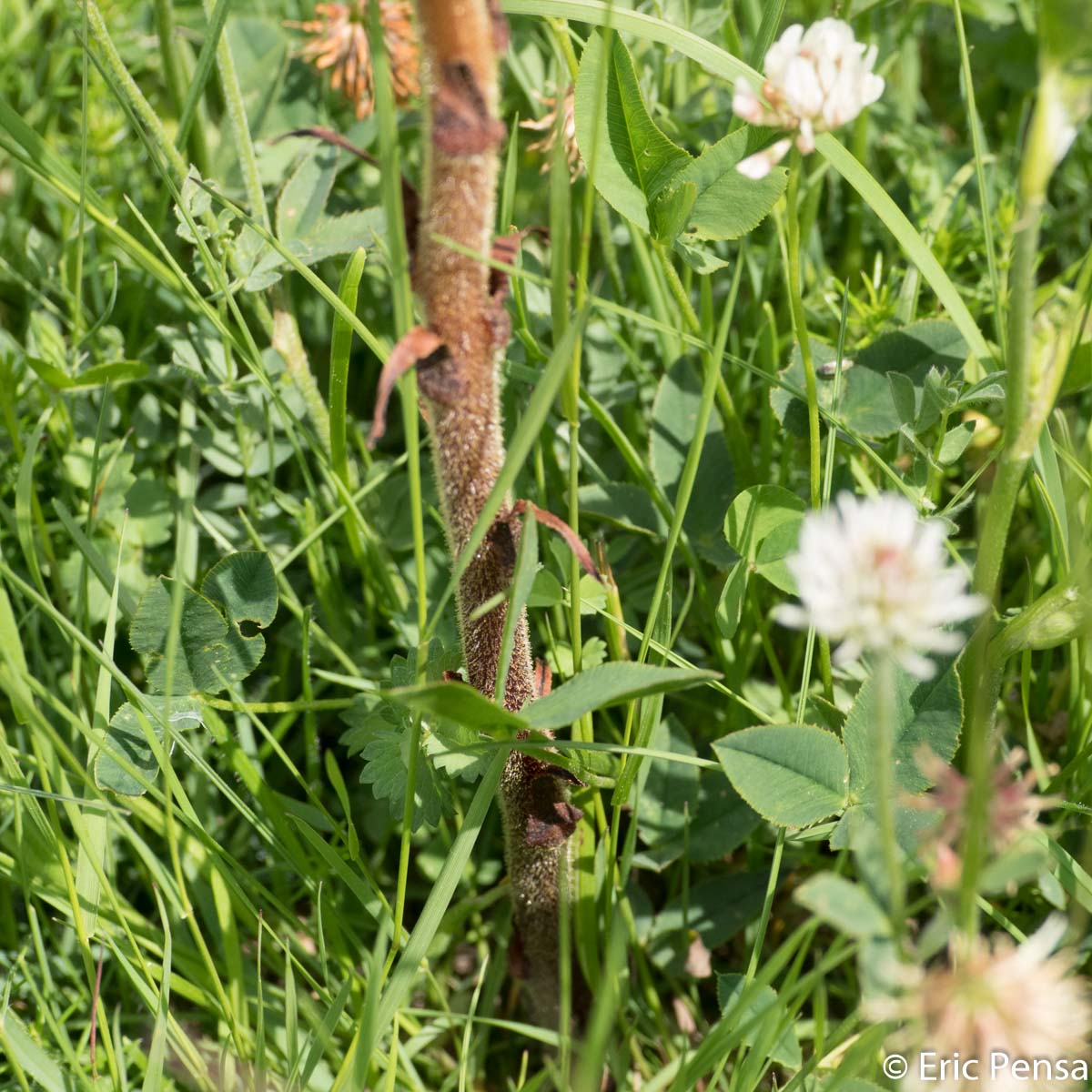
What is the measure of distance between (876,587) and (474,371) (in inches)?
24.4

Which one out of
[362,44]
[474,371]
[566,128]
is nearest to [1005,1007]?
[474,371]

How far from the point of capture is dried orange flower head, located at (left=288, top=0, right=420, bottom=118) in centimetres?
257

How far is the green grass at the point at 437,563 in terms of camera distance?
5.65 feet

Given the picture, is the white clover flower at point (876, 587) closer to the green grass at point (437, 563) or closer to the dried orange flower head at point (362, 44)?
the green grass at point (437, 563)

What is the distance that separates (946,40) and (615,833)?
8.93 feet

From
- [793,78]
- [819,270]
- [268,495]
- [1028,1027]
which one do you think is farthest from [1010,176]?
[1028,1027]

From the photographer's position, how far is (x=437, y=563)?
2.42 m

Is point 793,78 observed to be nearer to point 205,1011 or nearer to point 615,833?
point 615,833

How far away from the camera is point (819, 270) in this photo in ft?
9.08

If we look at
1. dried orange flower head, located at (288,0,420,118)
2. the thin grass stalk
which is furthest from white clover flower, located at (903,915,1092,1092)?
dried orange flower head, located at (288,0,420,118)

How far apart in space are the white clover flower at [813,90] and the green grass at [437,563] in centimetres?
12

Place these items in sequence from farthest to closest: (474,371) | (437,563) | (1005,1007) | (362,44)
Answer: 1. (362,44)
2. (437,563)
3. (474,371)
4. (1005,1007)

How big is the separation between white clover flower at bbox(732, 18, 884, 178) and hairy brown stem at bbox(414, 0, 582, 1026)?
359mm

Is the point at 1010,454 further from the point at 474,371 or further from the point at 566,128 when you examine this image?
the point at 566,128
